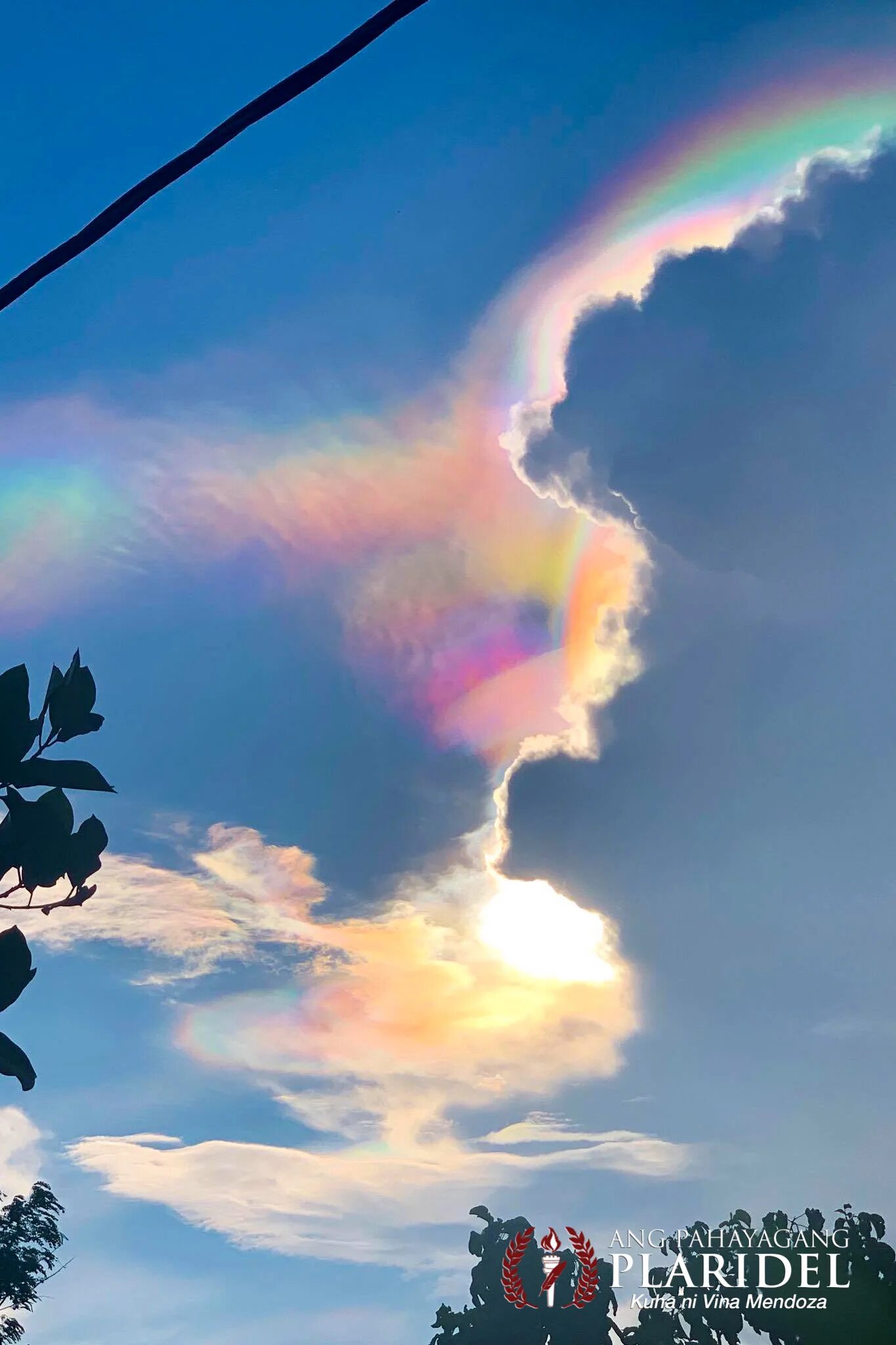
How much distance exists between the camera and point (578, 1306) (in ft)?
162

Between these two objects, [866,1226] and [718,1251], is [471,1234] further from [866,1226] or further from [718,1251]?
[866,1226]

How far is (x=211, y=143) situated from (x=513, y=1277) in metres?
57.5

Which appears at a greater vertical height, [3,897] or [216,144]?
[216,144]

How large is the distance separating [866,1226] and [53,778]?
5163 centimetres

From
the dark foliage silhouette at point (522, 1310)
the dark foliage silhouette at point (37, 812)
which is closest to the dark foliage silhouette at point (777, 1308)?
the dark foliage silhouette at point (522, 1310)

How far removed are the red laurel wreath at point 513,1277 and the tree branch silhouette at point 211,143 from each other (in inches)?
2206

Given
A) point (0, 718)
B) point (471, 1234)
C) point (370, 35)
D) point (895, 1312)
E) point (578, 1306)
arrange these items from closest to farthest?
point (370, 35) < point (0, 718) < point (895, 1312) < point (578, 1306) < point (471, 1234)

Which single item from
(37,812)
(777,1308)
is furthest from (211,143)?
(777,1308)

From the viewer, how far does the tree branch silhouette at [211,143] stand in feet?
9.47

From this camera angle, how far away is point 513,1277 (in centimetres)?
5138

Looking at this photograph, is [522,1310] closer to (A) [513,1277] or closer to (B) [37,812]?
(A) [513,1277]

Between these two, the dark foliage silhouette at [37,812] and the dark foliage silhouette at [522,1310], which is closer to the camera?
the dark foliage silhouette at [37,812]

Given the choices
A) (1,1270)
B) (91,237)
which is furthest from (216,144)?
(1,1270)

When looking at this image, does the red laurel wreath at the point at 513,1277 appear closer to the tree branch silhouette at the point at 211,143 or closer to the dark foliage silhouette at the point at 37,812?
the dark foliage silhouette at the point at 37,812
